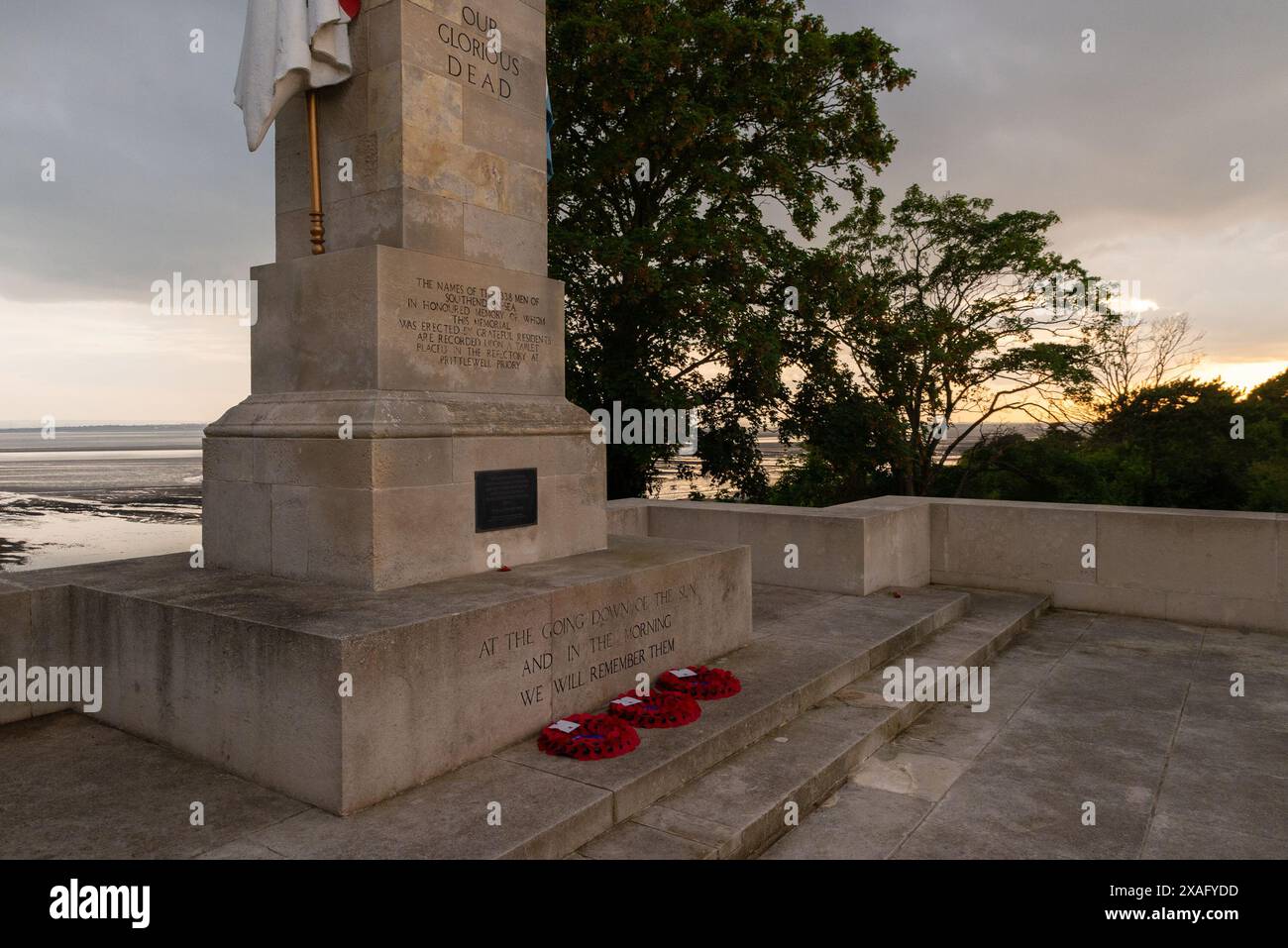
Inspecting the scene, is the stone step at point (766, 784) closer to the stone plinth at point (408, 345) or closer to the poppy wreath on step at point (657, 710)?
the poppy wreath on step at point (657, 710)

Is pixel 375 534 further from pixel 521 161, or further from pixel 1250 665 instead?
pixel 1250 665

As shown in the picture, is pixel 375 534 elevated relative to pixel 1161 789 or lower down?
elevated

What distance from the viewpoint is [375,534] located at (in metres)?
5.35

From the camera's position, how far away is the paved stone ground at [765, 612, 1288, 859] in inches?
172

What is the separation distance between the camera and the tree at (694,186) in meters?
15.6

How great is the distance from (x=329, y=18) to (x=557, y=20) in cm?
1181

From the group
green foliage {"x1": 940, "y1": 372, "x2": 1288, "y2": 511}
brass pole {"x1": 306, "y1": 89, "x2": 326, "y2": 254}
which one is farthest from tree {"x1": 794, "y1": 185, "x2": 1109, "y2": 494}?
brass pole {"x1": 306, "y1": 89, "x2": 326, "y2": 254}

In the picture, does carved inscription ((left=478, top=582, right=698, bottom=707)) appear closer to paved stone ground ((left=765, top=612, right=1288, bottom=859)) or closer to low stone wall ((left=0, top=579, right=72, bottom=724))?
paved stone ground ((left=765, top=612, right=1288, bottom=859))

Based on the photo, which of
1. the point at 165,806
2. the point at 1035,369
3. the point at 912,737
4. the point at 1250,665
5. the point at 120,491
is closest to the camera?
the point at 165,806

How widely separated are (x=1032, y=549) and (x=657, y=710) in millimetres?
6820

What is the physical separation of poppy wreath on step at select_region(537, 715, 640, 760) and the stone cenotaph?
0.16m

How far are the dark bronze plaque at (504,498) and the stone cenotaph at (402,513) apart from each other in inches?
0.8
